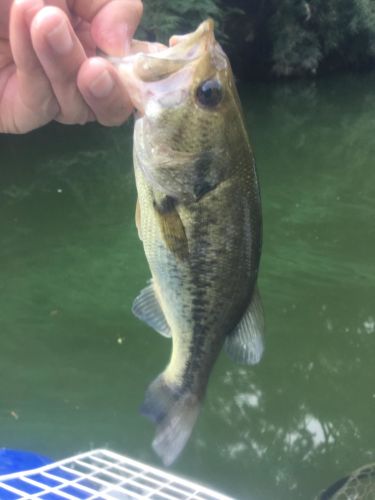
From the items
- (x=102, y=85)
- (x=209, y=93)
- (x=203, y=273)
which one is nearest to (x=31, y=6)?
(x=102, y=85)

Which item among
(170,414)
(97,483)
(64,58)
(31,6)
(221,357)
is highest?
(31,6)

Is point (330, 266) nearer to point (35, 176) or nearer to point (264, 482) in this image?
point (264, 482)

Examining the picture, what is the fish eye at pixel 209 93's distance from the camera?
135cm

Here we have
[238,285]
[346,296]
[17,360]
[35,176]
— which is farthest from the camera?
[35,176]

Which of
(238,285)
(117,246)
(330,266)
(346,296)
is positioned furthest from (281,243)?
(238,285)

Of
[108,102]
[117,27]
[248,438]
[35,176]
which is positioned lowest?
[35,176]

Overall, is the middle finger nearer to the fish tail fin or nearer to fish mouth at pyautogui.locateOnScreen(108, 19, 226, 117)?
fish mouth at pyautogui.locateOnScreen(108, 19, 226, 117)

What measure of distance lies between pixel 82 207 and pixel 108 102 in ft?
19.5

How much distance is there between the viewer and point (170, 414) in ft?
5.72

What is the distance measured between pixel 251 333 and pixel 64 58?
0.85m

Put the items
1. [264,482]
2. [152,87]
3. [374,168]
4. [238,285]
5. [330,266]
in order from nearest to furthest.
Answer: [152,87], [238,285], [264,482], [330,266], [374,168]

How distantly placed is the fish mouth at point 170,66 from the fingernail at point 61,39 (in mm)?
146

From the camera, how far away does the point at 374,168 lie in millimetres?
9742

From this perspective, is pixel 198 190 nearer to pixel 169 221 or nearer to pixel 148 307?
pixel 169 221
